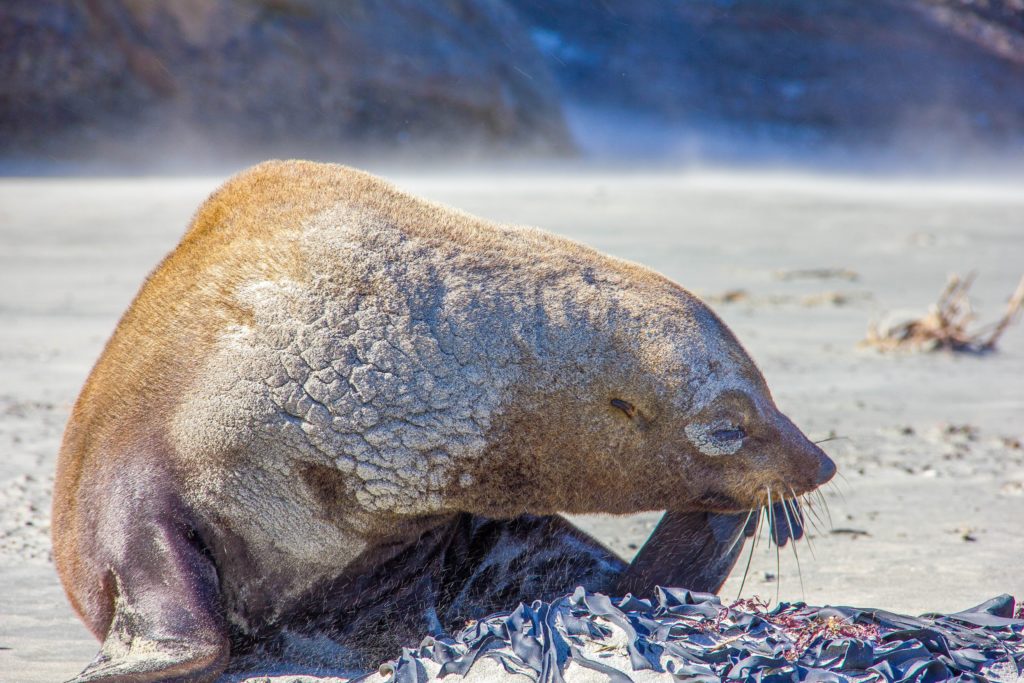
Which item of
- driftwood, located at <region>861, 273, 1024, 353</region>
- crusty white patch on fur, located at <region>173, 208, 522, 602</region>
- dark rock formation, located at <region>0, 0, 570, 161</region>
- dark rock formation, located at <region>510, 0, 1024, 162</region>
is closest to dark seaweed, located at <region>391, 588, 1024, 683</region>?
crusty white patch on fur, located at <region>173, 208, 522, 602</region>

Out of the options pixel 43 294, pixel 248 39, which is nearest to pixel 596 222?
pixel 43 294

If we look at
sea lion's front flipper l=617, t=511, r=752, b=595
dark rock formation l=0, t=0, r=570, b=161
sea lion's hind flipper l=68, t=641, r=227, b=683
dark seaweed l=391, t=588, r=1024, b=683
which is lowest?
sea lion's hind flipper l=68, t=641, r=227, b=683

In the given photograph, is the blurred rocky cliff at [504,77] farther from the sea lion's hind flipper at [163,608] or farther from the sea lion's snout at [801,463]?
the sea lion's snout at [801,463]

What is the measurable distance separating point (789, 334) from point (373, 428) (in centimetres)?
638

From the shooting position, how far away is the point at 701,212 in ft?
50.7

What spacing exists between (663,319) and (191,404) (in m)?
1.46

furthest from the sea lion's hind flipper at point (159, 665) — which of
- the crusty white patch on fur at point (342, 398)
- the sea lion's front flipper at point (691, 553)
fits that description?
the sea lion's front flipper at point (691, 553)

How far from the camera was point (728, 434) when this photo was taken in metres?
3.69

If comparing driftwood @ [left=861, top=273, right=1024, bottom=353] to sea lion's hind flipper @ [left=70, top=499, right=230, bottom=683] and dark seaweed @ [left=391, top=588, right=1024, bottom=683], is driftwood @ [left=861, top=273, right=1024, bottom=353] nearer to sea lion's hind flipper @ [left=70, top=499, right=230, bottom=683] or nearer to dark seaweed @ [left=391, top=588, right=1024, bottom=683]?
dark seaweed @ [left=391, top=588, right=1024, bottom=683]

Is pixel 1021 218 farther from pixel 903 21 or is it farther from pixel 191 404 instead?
pixel 191 404

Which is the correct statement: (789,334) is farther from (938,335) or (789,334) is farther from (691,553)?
(691,553)

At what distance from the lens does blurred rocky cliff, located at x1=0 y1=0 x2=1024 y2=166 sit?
18.1 meters

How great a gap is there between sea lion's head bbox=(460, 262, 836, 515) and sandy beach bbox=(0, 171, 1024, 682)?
45 centimetres

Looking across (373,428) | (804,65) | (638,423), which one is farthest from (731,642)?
(804,65)
